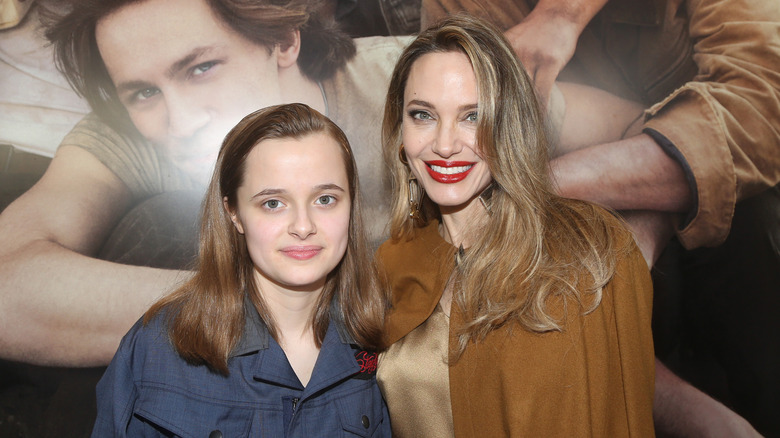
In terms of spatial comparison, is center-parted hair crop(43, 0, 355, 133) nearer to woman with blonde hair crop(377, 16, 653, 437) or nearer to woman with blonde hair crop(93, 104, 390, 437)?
woman with blonde hair crop(377, 16, 653, 437)

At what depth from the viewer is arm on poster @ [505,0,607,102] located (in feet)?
8.89

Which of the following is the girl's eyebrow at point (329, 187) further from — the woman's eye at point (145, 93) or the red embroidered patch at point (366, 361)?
the woman's eye at point (145, 93)

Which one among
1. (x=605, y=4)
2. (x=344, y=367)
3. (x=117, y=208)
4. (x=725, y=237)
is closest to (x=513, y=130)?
(x=344, y=367)

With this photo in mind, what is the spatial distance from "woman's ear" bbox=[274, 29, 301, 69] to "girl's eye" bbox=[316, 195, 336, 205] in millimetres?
1142

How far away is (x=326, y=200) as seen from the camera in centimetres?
180

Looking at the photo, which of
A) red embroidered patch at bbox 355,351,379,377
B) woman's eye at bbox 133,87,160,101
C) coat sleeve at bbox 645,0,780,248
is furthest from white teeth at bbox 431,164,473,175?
woman's eye at bbox 133,87,160,101

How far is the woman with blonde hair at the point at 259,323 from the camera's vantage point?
169cm

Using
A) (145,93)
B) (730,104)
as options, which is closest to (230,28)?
(145,93)

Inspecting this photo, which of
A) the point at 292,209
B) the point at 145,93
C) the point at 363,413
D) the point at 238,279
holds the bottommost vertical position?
the point at 363,413

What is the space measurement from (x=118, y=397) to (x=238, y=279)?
0.50 meters

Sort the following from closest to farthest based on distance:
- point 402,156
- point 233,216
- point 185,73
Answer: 1. point 233,216
2. point 402,156
3. point 185,73

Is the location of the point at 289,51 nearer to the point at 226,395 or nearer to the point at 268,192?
the point at 268,192

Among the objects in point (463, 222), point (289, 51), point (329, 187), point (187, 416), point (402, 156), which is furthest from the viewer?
point (289, 51)

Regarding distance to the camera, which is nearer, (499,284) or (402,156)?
(499,284)
